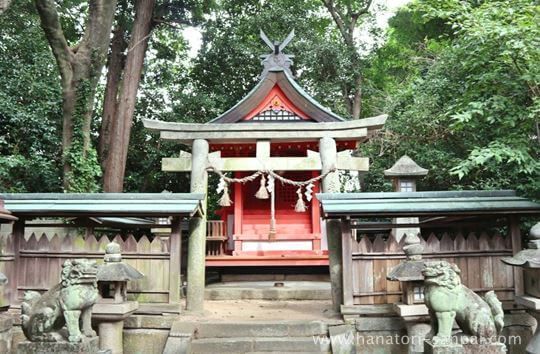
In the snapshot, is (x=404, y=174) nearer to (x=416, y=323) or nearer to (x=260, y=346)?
(x=416, y=323)

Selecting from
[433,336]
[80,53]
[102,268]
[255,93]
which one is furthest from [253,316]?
[80,53]

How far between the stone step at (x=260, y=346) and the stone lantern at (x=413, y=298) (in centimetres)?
128

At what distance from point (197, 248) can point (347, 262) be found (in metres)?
2.91

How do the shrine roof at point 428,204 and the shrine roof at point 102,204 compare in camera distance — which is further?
the shrine roof at point 102,204

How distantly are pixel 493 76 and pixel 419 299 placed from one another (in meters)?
3.91

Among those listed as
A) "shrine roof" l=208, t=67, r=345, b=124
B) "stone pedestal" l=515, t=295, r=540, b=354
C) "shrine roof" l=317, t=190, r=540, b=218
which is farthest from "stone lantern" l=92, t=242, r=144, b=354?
"stone pedestal" l=515, t=295, r=540, b=354

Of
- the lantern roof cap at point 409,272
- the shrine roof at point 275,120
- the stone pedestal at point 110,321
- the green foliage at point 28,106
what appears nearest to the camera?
the lantern roof cap at point 409,272

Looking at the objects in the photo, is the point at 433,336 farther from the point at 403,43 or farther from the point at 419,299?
the point at 403,43

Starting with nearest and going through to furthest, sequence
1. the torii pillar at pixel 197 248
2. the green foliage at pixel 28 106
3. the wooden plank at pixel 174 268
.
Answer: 1. the wooden plank at pixel 174 268
2. the torii pillar at pixel 197 248
3. the green foliage at pixel 28 106

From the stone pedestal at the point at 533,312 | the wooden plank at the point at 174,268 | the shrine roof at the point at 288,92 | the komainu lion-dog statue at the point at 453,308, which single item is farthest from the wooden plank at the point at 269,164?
the komainu lion-dog statue at the point at 453,308

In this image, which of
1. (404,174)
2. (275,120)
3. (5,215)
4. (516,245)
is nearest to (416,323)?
(516,245)

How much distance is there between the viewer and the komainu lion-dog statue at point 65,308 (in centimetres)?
554

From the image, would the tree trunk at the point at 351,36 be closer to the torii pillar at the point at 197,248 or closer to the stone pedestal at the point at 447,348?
the torii pillar at the point at 197,248

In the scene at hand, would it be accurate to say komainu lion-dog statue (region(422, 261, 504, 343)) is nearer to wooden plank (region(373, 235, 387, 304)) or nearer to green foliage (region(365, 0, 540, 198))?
wooden plank (region(373, 235, 387, 304))
